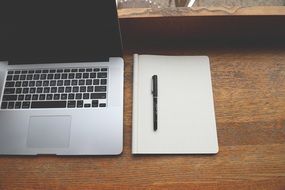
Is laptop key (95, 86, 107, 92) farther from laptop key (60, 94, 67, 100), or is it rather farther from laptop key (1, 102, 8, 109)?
laptop key (1, 102, 8, 109)

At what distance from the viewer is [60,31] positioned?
2.04 ft

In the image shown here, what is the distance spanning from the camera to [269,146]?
644 millimetres

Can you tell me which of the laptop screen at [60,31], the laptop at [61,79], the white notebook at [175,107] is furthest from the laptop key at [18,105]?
the white notebook at [175,107]

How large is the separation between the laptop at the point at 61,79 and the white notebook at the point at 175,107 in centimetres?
5

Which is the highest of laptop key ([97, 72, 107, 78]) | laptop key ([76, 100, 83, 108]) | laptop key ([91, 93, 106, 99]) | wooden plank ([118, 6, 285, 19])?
wooden plank ([118, 6, 285, 19])

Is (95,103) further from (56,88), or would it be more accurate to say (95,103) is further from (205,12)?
(205,12)

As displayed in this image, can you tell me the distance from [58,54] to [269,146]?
0.54 m

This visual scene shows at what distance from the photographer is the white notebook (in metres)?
0.63

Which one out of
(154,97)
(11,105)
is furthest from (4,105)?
(154,97)

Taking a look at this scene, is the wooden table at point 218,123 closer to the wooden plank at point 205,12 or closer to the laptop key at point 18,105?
the wooden plank at point 205,12

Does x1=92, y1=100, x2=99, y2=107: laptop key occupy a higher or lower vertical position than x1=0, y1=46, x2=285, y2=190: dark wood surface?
higher

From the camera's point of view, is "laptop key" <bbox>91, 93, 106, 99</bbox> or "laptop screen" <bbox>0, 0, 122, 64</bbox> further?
"laptop key" <bbox>91, 93, 106, 99</bbox>

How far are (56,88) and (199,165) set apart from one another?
0.38 m

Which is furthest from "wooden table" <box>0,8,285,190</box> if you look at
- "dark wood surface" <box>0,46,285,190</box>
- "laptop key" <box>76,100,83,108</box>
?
"laptop key" <box>76,100,83,108</box>
